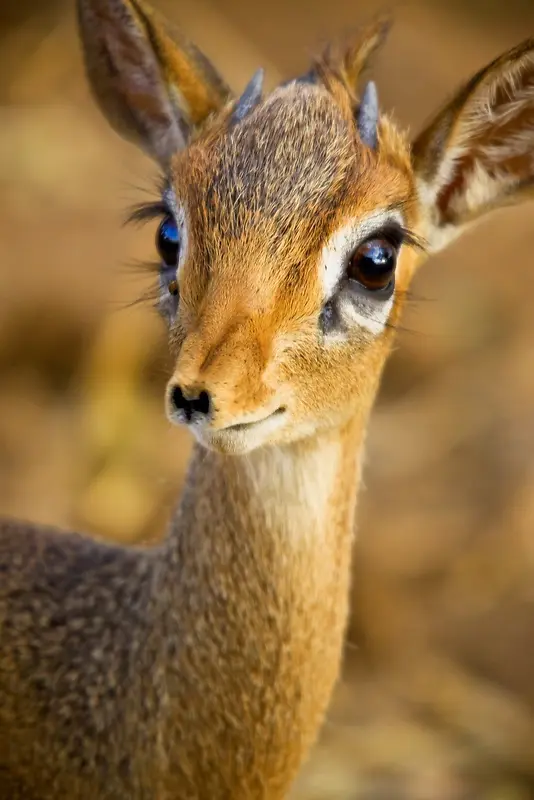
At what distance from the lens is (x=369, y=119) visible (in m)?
2.56

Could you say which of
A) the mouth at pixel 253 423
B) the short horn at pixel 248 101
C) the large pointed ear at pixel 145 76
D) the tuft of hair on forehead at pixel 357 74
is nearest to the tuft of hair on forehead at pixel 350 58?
the tuft of hair on forehead at pixel 357 74

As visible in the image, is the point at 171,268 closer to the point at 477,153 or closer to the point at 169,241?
the point at 169,241

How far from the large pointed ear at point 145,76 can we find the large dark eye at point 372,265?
60 centimetres

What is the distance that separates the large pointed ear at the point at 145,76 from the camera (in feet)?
9.17

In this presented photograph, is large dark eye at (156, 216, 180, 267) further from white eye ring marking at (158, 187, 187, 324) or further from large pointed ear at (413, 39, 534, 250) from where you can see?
large pointed ear at (413, 39, 534, 250)

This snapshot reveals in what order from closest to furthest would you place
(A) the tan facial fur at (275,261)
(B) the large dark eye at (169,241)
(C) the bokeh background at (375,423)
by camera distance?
(A) the tan facial fur at (275,261) → (B) the large dark eye at (169,241) → (C) the bokeh background at (375,423)

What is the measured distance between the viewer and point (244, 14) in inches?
365

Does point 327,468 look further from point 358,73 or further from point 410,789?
point 410,789

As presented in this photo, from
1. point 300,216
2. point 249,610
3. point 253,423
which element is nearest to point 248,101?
point 300,216

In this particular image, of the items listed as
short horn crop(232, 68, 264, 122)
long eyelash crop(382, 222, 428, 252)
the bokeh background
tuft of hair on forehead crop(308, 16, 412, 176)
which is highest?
tuft of hair on forehead crop(308, 16, 412, 176)

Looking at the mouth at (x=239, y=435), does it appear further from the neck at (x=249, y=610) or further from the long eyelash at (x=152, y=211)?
the long eyelash at (x=152, y=211)

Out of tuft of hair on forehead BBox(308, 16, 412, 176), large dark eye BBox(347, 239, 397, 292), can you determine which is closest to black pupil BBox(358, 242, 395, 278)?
large dark eye BBox(347, 239, 397, 292)

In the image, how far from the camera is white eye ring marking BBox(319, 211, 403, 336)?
2.36 m

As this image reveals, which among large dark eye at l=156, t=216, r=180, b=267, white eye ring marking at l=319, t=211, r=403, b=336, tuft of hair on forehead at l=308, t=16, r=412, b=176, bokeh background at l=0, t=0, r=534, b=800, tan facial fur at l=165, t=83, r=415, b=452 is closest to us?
tan facial fur at l=165, t=83, r=415, b=452
